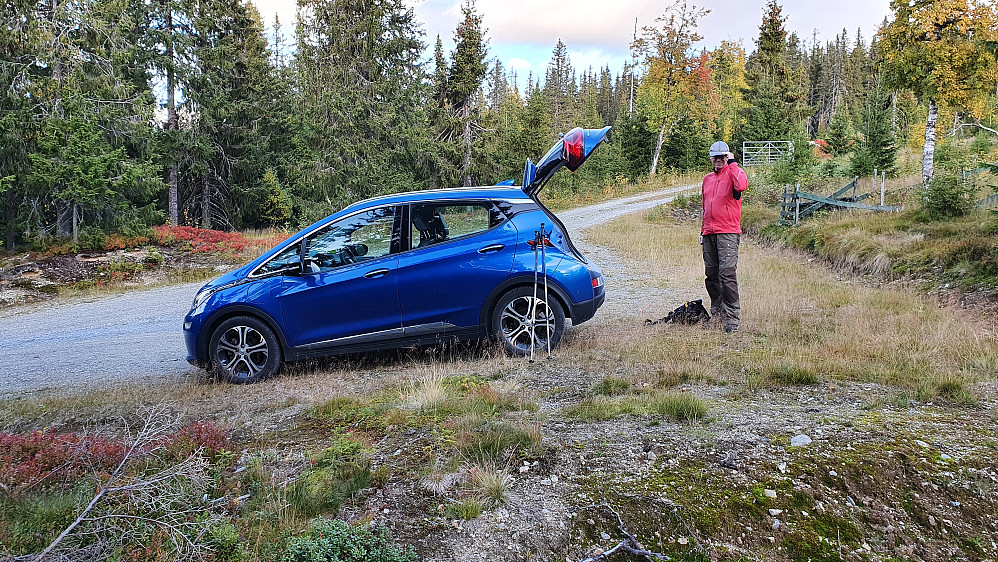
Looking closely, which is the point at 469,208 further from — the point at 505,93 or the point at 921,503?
the point at 505,93

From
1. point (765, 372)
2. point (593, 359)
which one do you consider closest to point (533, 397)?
point (593, 359)

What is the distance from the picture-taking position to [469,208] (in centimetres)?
667

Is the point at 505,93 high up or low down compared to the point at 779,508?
up

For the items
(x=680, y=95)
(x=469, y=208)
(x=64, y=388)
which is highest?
(x=680, y=95)

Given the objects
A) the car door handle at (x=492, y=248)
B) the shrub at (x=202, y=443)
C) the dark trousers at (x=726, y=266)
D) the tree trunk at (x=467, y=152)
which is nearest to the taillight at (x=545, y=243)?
the car door handle at (x=492, y=248)

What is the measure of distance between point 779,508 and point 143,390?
582 cm

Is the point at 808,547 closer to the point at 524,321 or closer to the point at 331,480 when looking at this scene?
the point at 331,480

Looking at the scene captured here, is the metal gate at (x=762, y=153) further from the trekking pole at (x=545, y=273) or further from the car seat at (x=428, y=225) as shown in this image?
the car seat at (x=428, y=225)

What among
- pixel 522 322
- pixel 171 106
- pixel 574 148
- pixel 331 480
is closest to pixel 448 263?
pixel 522 322

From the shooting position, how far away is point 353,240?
21.4 ft

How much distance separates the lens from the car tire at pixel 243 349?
6.32 metres

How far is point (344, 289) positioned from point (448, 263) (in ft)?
3.78

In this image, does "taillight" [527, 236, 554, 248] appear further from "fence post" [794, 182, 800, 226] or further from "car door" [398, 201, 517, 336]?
Answer: "fence post" [794, 182, 800, 226]

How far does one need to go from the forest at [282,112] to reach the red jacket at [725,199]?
9172mm
